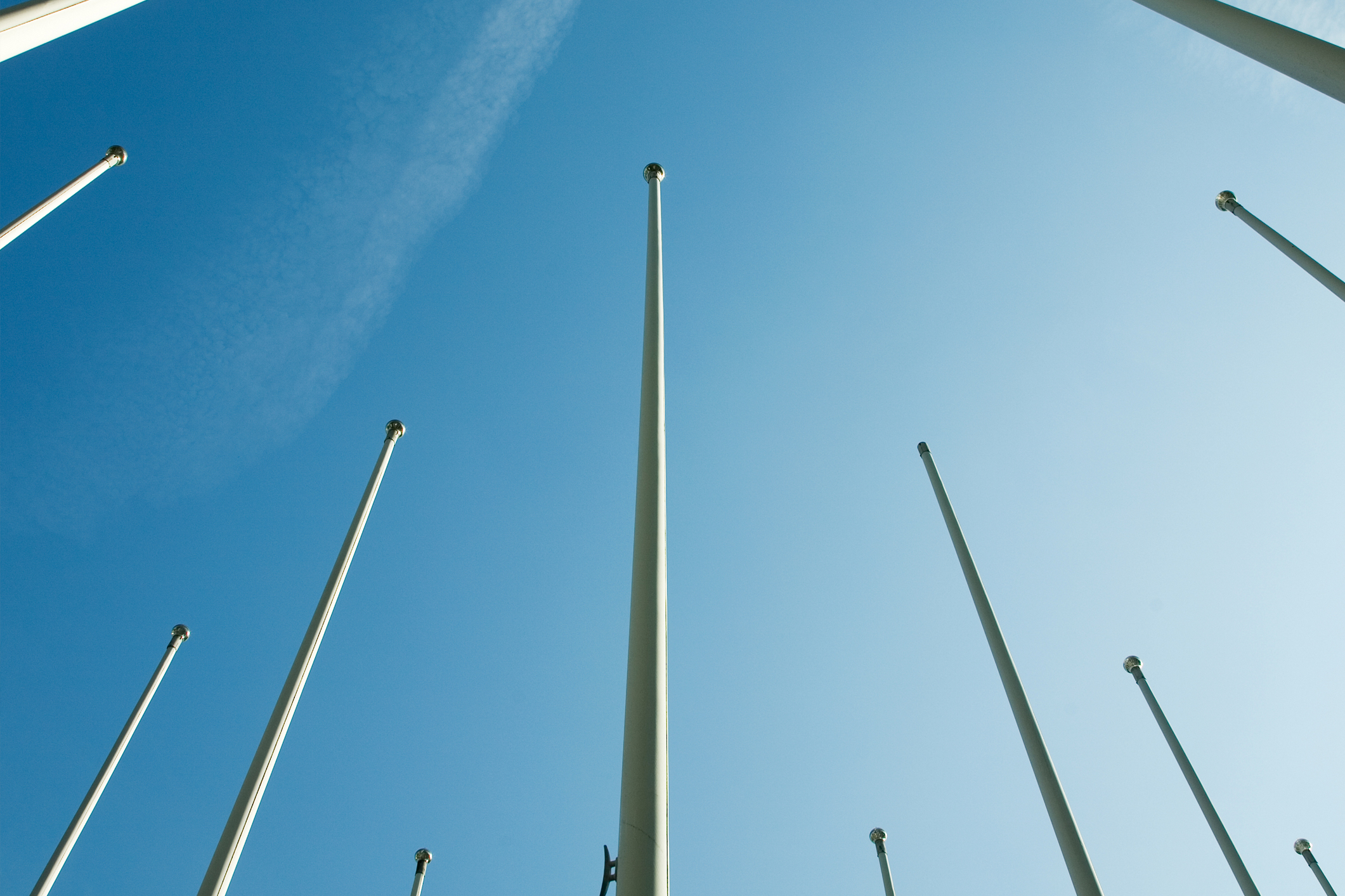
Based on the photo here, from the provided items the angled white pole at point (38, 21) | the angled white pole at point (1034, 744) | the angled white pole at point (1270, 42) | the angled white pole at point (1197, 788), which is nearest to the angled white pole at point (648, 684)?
the angled white pole at point (38, 21)

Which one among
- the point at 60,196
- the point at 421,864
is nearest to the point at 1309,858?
the point at 421,864

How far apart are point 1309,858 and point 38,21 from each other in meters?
24.5

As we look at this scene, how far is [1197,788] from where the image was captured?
1496 centimetres

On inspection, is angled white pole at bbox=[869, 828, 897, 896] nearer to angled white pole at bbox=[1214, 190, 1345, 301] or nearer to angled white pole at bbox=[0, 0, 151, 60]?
angled white pole at bbox=[1214, 190, 1345, 301]

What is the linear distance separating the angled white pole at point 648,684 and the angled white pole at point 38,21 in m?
4.40

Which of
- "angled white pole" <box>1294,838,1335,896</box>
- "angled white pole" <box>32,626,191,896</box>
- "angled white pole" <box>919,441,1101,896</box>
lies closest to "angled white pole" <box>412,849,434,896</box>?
"angled white pole" <box>32,626,191,896</box>

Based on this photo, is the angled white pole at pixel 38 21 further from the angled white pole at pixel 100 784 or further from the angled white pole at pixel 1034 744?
the angled white pole at pixel 100 784

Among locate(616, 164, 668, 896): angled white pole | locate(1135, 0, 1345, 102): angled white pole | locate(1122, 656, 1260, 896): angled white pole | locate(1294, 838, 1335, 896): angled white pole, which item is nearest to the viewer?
locate(616, 164, 668, 896): angled white pole

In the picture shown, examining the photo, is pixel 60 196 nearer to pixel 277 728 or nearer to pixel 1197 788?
pixel 277 728

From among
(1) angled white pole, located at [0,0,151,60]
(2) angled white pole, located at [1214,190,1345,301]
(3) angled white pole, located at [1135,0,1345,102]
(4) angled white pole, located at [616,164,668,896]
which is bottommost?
(4) angled white pole, located at [616,164,668,896]

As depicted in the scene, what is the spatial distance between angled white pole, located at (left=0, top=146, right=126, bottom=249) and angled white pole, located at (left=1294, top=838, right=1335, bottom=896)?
25.9m

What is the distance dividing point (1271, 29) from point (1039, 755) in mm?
7427

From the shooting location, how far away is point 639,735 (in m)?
5.11

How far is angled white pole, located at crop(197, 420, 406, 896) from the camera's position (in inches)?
340
